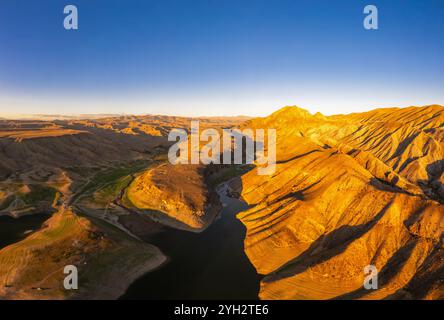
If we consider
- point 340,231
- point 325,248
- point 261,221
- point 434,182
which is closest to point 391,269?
point 325,248

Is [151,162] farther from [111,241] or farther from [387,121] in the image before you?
[387,121]

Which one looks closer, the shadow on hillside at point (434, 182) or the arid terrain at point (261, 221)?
the arid terrain at point (261, 221)

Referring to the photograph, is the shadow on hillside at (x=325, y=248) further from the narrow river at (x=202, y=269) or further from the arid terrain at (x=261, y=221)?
the narrow river at (x=202, y=269)

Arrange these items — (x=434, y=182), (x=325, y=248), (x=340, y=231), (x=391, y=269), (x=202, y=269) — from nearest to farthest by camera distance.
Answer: (x=391, y=269) < (x=202, y=269) < (x=325, y=248) < (x=340, y=231) < (x=434, y=182)

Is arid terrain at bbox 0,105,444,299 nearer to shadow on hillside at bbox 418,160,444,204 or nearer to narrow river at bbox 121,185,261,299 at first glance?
shadow on hillside at bbox 418,160,444,204

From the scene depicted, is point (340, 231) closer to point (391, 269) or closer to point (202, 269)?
point (391, 269)

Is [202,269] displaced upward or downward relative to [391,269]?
downward

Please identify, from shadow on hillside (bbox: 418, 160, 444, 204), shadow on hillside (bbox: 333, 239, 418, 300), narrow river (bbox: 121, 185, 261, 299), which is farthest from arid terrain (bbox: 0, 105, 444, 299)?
narrow river (bbox: 121, 185, 261, 299)

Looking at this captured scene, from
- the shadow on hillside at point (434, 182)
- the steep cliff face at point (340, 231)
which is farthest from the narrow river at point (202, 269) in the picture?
the shadow on hillside at point (434, 182)
